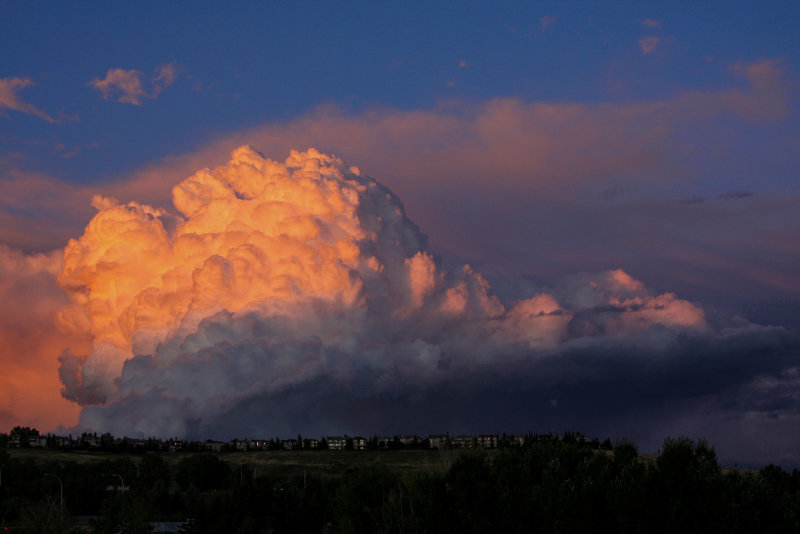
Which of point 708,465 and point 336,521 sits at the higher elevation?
point 708,465

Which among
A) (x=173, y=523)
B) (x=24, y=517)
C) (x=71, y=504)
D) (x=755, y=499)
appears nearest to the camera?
(x=755, y=499)

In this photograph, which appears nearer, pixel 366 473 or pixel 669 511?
pixel 669 511

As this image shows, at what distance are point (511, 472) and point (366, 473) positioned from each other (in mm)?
38641

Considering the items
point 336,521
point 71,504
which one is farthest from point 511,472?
point 71,504

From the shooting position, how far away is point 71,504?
476ft

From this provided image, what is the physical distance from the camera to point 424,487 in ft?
224

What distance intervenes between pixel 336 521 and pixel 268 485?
17118 millimetres

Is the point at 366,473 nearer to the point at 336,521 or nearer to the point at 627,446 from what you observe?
the point at 336,521

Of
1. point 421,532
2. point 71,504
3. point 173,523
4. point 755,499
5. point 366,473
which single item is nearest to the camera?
point 755,499

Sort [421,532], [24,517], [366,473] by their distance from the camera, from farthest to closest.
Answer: [366,473] → [24,517] → [421,532]

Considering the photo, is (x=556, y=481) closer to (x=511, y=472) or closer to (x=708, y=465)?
(x=511, y=472)

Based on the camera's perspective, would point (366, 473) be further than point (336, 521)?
Yes

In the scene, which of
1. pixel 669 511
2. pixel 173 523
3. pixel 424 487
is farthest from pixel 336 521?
pixel 669 511

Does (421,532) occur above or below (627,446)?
below
